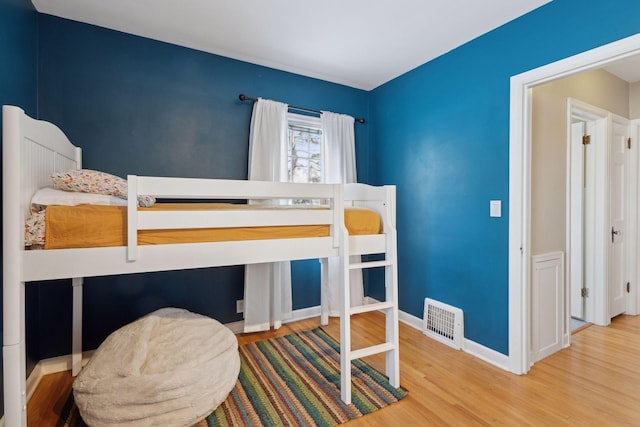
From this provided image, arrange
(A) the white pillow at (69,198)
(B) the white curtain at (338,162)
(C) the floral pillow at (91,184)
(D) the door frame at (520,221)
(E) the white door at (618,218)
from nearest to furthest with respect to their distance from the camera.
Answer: (A) the white pillow at (69,198) < (C) the floral pillow at (91,184) < (D) the door frame at (520,221) < (E) the white door at (618,218) < (B) the white curtain at (338,162)

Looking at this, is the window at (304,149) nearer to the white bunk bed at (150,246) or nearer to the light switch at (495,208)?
the white bunk bed at (150,246)

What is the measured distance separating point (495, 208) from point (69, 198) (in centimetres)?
264

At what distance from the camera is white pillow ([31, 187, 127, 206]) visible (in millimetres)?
1313

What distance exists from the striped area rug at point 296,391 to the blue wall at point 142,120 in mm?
716

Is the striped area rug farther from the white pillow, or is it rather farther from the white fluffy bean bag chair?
the white pillow

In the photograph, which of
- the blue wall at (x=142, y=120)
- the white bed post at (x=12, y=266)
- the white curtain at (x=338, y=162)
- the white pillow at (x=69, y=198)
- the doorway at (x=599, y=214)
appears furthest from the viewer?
the white curtain at (x=338, y=162)

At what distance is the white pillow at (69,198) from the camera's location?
131 cm

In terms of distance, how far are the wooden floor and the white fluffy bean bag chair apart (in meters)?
0.45

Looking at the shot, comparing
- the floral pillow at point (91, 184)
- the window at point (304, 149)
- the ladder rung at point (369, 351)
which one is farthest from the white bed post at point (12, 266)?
the window at point (304, 149)

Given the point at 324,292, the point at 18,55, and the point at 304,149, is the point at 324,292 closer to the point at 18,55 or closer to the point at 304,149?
the point at 304,149

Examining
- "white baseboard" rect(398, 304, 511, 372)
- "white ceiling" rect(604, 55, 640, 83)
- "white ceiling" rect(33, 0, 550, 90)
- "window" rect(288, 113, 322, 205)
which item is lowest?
"white baseboard" rect(398, 304, 511, 372)

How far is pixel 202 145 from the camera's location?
2.69 m

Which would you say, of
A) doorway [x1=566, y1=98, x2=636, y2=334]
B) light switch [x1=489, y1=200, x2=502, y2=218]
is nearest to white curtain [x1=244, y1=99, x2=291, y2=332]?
light switch [x1=489, y1=200, x2=502, y2=218]

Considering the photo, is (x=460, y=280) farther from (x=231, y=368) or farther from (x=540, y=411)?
(x=231, y=368)
